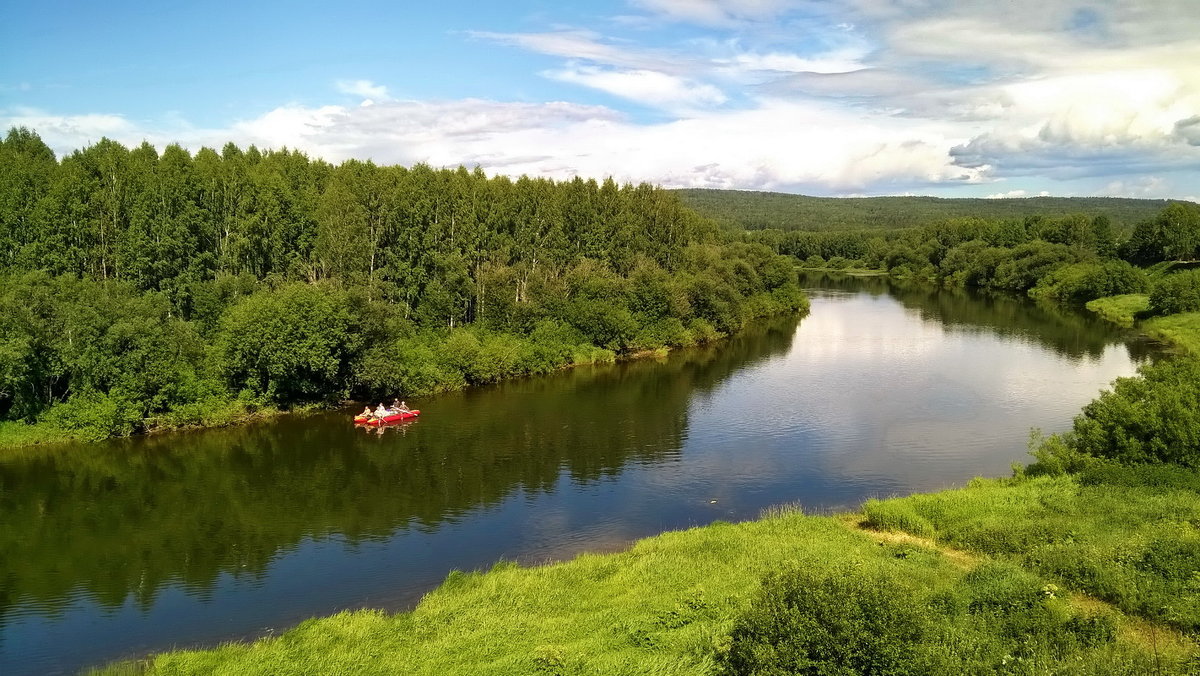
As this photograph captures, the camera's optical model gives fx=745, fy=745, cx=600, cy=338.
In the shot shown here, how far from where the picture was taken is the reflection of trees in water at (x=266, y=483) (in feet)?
84.4

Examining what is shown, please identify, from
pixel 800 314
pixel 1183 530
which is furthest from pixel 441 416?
pixel 800 314

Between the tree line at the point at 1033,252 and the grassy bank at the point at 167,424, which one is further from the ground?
the tree line at the point at 1033,252

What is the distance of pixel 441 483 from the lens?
111ft

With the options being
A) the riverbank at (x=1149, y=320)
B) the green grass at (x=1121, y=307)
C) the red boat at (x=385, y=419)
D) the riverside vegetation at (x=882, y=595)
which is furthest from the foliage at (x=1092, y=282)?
the red boat at (x=385, y=419)

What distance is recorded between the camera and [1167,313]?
77.7 m

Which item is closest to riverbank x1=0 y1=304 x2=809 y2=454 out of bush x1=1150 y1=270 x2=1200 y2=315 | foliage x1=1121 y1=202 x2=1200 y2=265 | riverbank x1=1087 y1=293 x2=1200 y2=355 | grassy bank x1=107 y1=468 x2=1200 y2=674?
grassy bank x1=107 y1=468 x2=1200 y2=674

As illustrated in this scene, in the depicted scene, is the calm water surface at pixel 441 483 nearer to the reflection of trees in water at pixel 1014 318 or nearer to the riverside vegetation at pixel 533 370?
the riverside vegetation at pixel 533 370

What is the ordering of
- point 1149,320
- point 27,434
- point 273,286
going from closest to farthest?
point 27,434, point 273,286, point 1149,320

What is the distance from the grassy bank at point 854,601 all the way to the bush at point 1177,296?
64.7 m

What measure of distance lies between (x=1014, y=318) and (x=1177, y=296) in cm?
1516

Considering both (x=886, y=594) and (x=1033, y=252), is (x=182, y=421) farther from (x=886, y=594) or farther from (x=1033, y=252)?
(x=1033, y=252)

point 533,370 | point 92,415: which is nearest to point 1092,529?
point 533,370

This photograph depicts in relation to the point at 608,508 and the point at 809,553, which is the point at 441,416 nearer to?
the point at 608,508

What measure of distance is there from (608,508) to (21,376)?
2903 centimetres
